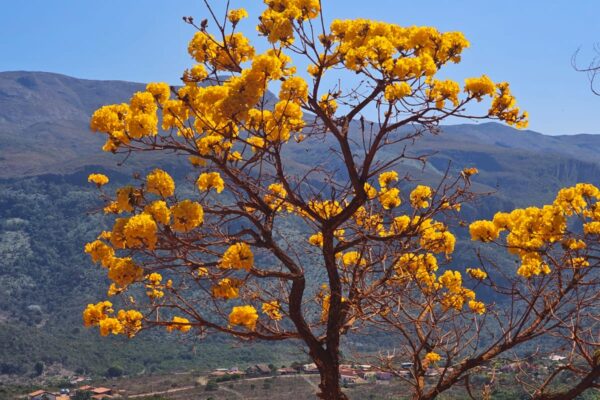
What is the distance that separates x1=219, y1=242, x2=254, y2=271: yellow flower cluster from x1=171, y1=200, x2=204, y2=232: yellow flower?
1.22 ft

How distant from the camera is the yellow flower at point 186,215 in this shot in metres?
4.28


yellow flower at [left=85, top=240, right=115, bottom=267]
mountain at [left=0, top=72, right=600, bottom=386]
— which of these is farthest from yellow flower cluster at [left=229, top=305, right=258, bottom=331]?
mountain at [left=0, top=72, right=600, bottom=386]

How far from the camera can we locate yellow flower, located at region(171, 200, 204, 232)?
14.0 feet

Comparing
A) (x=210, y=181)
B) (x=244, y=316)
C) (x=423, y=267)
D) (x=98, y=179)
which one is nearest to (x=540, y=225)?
(x=423, y=267)

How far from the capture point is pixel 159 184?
4.52 meters

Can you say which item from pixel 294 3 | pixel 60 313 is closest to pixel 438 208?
pixel 294 3

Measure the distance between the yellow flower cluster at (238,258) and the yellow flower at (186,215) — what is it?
14.7 inches

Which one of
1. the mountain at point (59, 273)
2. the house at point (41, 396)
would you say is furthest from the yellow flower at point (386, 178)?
the house at point (41, 396)

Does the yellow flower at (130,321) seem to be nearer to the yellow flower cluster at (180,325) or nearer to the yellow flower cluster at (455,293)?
the yellow flower cluster at (180,325)

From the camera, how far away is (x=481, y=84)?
15.0ft

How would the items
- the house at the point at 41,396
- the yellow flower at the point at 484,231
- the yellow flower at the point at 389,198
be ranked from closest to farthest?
the yellow flower at the point at 484,231
the yellow flower at the point at 389,198
the house at the point at 41,396

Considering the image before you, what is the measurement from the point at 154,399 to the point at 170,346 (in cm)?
5554

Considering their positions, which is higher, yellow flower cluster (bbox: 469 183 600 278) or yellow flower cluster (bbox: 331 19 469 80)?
yellow flower cluster (bbox: 331 19 469 80)

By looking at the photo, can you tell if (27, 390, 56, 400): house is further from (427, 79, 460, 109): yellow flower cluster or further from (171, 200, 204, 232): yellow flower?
(427, 79, 460, 109): yellow flower cluster
